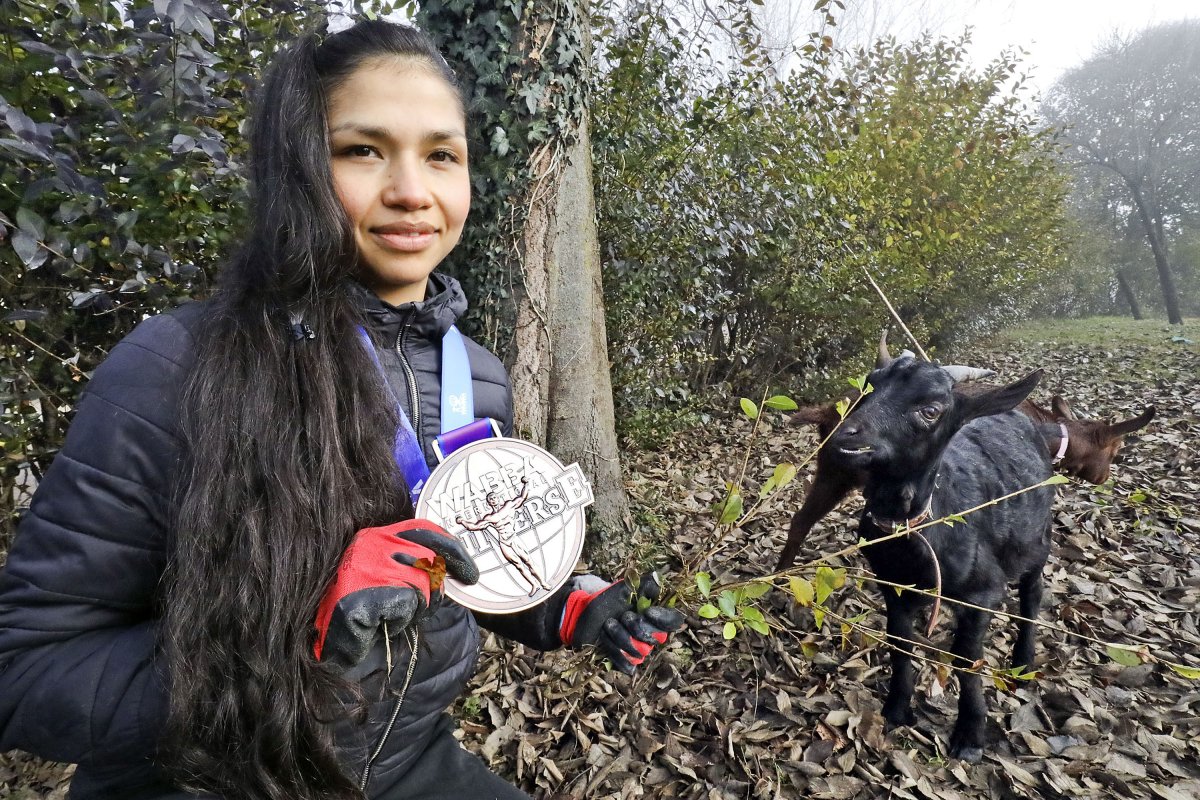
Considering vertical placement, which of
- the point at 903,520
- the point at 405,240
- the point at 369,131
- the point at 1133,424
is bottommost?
the point at 903,520

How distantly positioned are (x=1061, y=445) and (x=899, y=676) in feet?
5.76

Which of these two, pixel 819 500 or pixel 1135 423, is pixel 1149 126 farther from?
pixel 819 500

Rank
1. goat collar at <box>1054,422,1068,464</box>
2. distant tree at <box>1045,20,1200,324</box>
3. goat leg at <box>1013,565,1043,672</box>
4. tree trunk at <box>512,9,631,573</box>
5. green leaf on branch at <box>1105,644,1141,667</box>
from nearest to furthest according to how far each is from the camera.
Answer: green leaf on branch at <box>1105,644,1141,667</box>, tree trunk at <box>512,9,631,573</box>, goat leg at <box>1013,565,1043,672</box>, goat collar at <box>1054,422,1068,464</box>, distant tree at <box>1045,20,1200,324</box>

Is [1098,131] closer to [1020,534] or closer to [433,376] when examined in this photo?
[1020,534]

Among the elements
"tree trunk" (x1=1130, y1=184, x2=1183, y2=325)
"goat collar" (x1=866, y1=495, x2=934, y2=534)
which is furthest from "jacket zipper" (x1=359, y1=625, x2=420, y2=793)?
"tree trunk" (x1=1130, y1=184, x2=1183, y2=325)

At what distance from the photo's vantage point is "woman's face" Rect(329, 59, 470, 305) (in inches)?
61.4

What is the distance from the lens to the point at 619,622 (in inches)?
74.9

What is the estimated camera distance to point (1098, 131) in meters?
26.0

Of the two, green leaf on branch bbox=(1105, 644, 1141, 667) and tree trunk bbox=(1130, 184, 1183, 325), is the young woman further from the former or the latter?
tree trunk bbox=(1130, 184, 1183, 325)

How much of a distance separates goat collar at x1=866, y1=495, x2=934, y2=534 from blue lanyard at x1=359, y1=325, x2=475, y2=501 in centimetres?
189

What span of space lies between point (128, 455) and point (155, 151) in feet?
4.71

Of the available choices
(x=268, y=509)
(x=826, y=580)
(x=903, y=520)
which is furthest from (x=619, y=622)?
(x=903, y=520)

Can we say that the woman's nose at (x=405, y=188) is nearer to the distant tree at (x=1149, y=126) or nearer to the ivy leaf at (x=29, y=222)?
the ivy leaf at (x=29, y=222)

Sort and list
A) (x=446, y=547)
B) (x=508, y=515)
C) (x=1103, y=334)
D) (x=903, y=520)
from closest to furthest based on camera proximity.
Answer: (x=446, y=547) < (x=508, y=515) < (x=903, y=520) < (x=1103, y=334)
